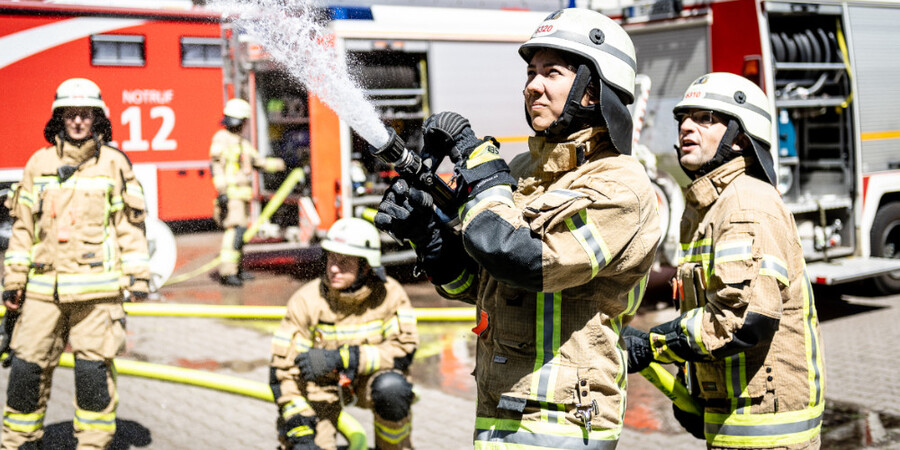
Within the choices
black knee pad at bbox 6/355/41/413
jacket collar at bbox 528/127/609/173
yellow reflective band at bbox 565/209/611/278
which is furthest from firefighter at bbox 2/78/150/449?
yellow reflective band at bbox 565/209/611/278

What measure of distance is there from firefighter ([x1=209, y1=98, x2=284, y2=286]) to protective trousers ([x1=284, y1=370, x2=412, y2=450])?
230 inches

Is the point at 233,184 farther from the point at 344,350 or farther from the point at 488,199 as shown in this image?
the point at 488,199

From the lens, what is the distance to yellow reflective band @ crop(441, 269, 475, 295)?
2602 millimetres

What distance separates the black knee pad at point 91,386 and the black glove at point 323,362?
1.14 meters

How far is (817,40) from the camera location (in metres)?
8.70

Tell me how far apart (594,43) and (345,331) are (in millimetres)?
2456

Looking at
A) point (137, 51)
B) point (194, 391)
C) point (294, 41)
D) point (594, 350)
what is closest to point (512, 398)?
point (594, 350)

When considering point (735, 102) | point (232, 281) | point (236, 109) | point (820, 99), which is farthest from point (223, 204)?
point (735, 102)

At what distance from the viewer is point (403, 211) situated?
92.2 inches

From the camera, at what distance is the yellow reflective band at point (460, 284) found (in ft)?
8.54

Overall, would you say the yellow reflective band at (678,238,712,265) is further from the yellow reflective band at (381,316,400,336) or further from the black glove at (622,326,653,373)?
the yellow reflective band at (381,316,400,336)

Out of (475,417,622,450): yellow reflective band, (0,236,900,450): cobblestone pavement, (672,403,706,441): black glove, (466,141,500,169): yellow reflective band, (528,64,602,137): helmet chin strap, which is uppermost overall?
(528,64,602,137): helmet chin strap

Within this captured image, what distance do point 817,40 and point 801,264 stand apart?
6.42 m

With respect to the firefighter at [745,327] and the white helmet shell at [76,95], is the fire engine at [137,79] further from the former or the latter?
the firefighter at [745,327]
